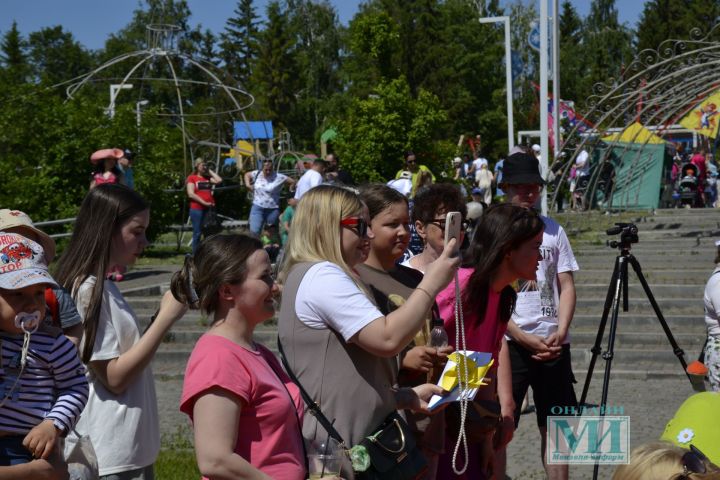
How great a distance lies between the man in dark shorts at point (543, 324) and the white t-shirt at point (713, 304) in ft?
2.60

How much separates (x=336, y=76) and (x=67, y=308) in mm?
67867

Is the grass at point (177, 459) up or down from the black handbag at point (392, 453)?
down

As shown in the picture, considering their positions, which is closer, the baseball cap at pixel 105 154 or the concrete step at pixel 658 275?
the concrete step at pixel 658 275

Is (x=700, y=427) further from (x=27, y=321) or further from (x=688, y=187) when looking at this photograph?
(x=688, y=187)

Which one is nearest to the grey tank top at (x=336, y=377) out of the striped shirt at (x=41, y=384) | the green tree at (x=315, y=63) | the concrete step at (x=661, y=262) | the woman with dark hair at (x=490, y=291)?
the striped shirt at (x=41, y=384)

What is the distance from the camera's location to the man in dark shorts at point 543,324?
562 centimetres

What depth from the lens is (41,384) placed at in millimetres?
3125

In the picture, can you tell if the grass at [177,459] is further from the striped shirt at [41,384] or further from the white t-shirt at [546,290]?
the striped shirt at [41,384]

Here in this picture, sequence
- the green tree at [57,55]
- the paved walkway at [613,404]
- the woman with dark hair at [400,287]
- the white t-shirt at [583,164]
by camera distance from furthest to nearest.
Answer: the green tree at [57,55] → the white t-shirt at [583,164] → the paved walkway at [613,404] → the woman with dark hair at [400,287]

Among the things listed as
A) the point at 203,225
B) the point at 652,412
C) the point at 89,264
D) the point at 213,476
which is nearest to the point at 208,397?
the point at 213,476

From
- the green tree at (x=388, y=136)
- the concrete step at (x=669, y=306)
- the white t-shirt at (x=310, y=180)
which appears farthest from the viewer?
the green tree at (x=388, y=136)

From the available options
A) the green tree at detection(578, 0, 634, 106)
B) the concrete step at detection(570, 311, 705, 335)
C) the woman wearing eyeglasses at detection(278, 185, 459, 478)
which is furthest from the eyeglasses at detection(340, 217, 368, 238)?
the green tree at detection(578, 0, 634, 106)

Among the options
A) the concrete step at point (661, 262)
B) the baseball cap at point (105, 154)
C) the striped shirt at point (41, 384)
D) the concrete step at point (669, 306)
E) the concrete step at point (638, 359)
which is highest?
the baseball cap at point (105, 154)

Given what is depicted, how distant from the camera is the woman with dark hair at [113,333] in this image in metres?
3.57
